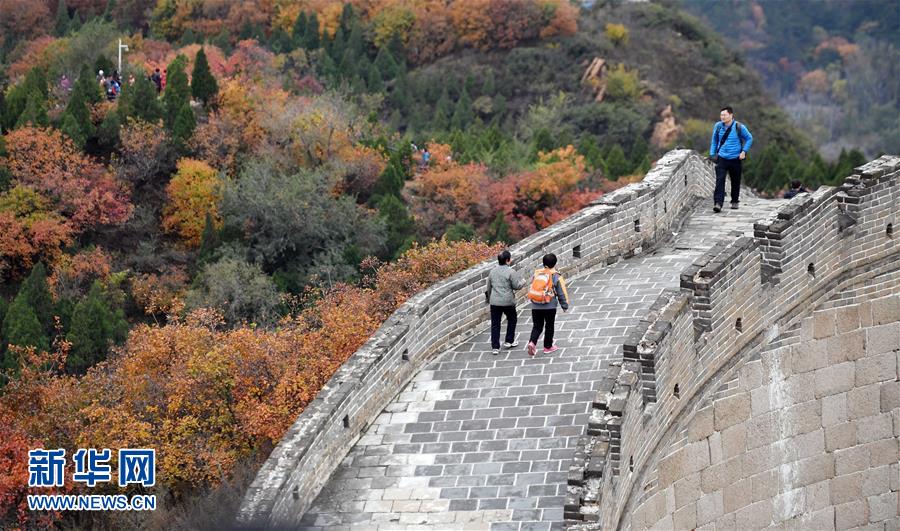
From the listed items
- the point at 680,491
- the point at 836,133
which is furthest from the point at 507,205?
the point at 836,133

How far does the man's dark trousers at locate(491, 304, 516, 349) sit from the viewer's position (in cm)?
1800

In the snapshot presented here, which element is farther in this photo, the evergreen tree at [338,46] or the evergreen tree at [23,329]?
the evergreen tree at [338,46]

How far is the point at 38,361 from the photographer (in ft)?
105

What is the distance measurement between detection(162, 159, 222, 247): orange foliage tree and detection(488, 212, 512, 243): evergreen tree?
715 cm

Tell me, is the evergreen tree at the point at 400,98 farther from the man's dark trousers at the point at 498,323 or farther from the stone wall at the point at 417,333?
the man's dark trousers at the point at 498,323

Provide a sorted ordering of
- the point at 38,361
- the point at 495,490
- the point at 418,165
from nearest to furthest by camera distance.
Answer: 1. the point at 495,490
2. the point at 38,361
3. the point at 418,165

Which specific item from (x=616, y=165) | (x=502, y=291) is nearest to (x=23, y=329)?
(x=502, y=291)

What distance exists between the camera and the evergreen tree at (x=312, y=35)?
232 ft

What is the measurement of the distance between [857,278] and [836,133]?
11185 centimetres

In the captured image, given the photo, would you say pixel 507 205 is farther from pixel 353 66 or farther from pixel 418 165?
pixel 353 66

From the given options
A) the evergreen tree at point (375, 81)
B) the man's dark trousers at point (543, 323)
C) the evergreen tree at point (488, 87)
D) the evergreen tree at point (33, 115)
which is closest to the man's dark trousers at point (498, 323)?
the man's dark trousers at point (543, 323)

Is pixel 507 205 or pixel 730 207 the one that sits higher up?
pixel 507 205

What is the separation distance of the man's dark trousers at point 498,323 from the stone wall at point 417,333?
22.9 inches

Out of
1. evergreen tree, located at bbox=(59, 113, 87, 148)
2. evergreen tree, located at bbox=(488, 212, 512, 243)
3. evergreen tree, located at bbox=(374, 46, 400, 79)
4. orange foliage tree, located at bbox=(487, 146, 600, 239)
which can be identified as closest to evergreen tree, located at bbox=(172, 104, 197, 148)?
evergreen tree, located at bbox=(59, 113, 87, 148)
